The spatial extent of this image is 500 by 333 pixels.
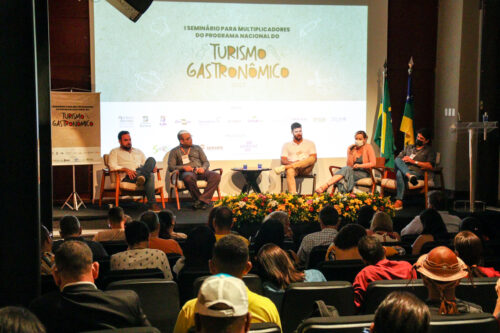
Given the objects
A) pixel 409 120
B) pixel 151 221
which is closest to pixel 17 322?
pixel 151 221

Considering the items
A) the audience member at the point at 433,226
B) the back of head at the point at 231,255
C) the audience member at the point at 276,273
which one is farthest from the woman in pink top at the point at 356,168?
the back of head at the point at 231,255

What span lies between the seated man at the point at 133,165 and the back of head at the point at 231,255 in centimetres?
510

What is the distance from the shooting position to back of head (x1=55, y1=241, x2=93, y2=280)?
2.29 metres

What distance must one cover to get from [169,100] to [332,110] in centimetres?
256

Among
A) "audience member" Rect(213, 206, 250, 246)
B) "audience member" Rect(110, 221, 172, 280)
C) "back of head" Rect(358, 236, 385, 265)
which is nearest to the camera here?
"back of head" Rect(358, 236, 385, 265)

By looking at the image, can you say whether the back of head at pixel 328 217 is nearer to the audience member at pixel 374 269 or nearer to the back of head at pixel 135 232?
the audience member at pixel 374 269

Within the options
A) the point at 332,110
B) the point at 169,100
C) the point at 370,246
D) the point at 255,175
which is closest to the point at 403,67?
the point at 332,110

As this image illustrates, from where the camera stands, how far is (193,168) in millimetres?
7992

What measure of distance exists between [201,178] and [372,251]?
16.4ft

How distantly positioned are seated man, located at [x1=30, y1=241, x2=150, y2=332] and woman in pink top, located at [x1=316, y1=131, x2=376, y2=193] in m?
5.90

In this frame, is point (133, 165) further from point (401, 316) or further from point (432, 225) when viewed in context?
point (401, 316)

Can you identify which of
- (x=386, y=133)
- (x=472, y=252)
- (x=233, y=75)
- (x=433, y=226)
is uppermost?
(x=233, y=75)

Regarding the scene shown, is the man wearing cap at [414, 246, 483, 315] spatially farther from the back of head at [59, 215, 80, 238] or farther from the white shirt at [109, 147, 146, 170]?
the white shirt at [109, 147, 146, 170]

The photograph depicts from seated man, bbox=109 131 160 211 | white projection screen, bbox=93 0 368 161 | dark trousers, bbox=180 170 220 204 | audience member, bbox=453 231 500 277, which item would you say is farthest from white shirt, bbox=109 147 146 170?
audience member, bbox=453 231 500 277
